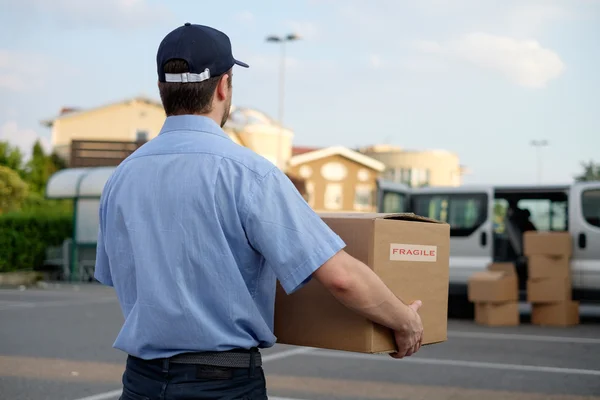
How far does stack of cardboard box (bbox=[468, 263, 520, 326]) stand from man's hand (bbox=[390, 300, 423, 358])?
1117 centimetres

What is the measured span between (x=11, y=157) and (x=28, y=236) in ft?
130

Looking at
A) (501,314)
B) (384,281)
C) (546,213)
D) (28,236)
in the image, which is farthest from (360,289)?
(28,236)

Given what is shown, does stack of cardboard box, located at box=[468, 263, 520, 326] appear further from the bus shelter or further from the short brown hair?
the bus shelter

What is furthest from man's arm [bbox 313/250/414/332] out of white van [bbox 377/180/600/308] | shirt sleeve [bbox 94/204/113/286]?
white van [bbox 377/180/600/308]

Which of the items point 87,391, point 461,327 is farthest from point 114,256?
point 461,327

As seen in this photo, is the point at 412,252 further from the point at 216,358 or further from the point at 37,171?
the point at 37,171

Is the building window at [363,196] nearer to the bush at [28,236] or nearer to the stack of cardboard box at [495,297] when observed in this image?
the bush at [28,236]

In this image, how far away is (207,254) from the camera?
2.24 m

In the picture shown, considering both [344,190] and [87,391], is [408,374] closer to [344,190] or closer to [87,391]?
[87,391]

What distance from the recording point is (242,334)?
2277 mm

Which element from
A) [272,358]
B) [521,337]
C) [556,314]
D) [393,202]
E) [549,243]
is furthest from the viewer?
[393,202]

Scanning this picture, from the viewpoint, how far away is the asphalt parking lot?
283 inches

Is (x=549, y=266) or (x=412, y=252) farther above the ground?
(x=412, y=252)

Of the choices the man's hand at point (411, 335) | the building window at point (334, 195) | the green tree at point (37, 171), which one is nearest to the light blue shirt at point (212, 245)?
the man's hand at point (411, 335)
